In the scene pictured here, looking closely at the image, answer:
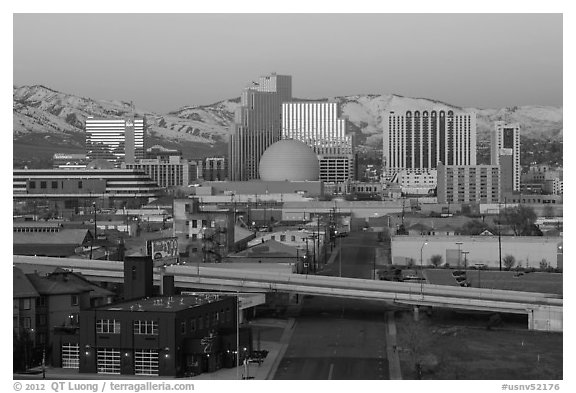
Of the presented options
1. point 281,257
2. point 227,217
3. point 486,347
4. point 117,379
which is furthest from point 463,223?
point 117,379

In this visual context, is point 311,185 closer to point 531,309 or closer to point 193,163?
point 193,163

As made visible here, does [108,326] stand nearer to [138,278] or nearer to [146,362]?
[146,362]

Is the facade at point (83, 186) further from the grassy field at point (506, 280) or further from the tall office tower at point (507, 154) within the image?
the grassy field at point (506, 280)

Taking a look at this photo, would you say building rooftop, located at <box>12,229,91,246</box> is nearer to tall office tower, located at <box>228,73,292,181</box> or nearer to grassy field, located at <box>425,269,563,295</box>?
grassy field, located at <box>425,269,563,295</box>

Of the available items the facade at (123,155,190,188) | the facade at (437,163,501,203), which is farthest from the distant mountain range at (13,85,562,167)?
the facade at (437,163,501,203)

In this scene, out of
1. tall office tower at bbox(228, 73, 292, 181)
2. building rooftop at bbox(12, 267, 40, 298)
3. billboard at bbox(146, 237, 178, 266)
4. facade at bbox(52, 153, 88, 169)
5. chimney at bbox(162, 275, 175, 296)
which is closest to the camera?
building rooftop at bbox(12, 267, 40, 298)

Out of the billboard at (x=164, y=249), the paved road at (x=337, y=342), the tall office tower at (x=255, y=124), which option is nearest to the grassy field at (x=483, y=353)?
the paved road at (x=337, y=342)
